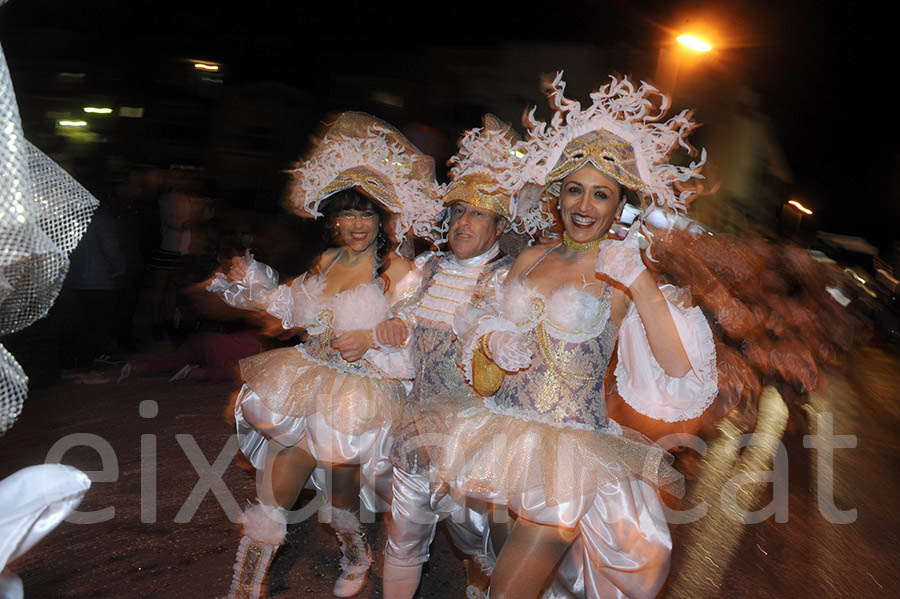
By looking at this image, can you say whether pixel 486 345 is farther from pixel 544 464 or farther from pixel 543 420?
pixel 544 464

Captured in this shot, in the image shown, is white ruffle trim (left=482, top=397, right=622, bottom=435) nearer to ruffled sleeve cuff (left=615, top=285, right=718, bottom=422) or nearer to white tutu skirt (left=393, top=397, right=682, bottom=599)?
white tutu skirt (left=393, top=397, right=682, bottom=599)

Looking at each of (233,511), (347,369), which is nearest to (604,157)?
(347,369)

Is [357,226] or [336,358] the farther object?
[357,226]

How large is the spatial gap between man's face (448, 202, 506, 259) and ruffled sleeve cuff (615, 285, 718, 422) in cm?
95

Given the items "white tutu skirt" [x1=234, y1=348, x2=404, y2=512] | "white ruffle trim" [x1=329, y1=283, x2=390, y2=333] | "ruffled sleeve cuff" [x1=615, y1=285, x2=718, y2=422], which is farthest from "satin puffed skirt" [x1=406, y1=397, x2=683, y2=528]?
"white ruffle trim" [x1=329, y1=283, x2=390, y2=333]

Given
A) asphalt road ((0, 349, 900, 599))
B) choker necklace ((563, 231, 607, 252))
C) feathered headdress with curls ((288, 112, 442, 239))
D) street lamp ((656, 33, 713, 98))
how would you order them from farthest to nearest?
1. street lamp ((656, 33, 713, 98))
2. asphalt road ((0, 349, 900, 599))
3. feathered headdress with curls ((288, 112, 442, 239))
4. choker necklace ((563, 231, 607, 252))

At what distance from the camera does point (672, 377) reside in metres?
2.54

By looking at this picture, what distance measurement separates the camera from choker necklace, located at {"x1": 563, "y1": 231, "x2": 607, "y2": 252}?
2.81 meters

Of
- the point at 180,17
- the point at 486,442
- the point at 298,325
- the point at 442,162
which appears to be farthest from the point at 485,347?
the point at 180,17

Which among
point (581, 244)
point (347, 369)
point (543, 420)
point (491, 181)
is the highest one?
point (491, 181)

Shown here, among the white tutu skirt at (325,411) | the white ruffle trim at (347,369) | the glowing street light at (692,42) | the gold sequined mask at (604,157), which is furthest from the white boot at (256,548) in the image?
the glowing street light at (692,42)

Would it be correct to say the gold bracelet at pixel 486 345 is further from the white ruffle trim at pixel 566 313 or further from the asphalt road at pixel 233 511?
the asphalt road at pixel 233 511

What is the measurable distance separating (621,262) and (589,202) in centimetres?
38

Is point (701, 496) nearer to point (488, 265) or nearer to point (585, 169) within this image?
point (488, 265)
